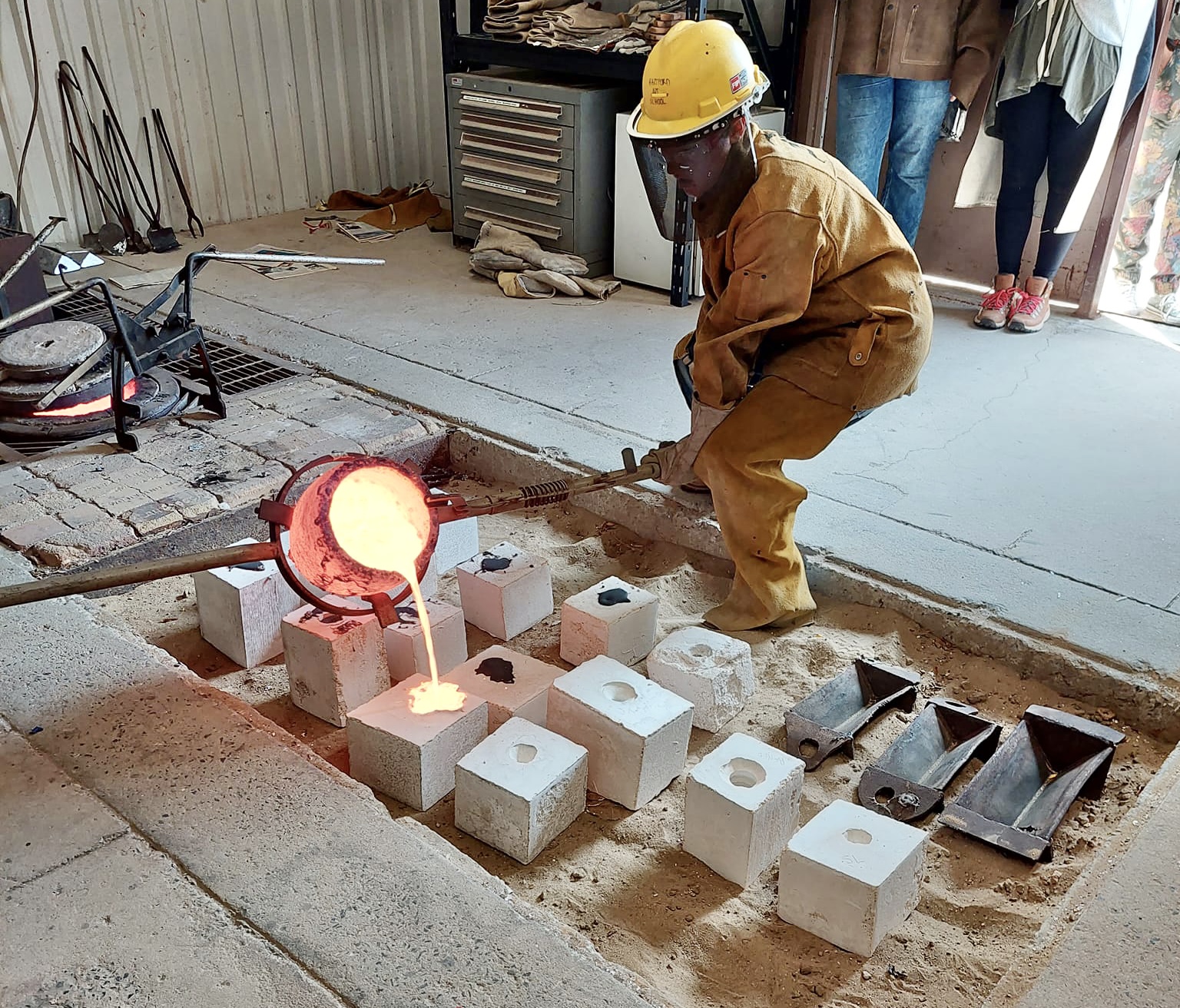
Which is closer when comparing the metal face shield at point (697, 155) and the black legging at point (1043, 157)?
the metal face shield at point (697, 155)

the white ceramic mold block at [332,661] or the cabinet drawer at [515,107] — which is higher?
the cabinet drawer at [515,107]

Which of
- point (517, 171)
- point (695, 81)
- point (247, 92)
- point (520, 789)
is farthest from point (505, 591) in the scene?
point (247, 92)

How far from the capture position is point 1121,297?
17.6 feet

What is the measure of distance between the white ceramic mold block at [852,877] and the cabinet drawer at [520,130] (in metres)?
4.41

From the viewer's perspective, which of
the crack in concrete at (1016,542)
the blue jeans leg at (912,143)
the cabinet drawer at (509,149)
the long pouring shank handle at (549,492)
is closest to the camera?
the long pouring shank handle at (549,492)

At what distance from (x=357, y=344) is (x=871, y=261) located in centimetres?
264

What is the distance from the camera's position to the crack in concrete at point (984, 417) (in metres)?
3.72

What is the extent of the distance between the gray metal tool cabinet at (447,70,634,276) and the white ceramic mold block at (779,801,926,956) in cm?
429

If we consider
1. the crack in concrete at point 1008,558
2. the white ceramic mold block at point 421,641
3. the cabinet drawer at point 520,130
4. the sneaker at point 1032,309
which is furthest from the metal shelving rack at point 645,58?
the white ceramic mold block at point 421,641

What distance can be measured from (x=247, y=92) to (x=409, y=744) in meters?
6.02

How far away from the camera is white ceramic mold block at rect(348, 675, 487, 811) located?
2330mm

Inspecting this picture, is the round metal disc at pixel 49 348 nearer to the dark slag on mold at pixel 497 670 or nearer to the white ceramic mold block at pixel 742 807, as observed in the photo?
the dark slag on mold at pixel 497 670

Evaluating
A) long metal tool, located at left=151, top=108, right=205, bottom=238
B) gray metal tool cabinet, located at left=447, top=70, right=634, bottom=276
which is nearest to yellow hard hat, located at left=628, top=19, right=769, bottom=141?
gray metal tool cabinet, located at left=447, top=70, right=634, bottom=276

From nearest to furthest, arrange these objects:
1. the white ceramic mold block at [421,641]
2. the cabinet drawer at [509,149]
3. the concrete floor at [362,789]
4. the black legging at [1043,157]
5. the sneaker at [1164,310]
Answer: the concrete floor at [362,789], the white ceramic mold block at [421,641], the black legging at [1043,157], the sneaker at [1164,310], the cabinet drawer at [509,149]
